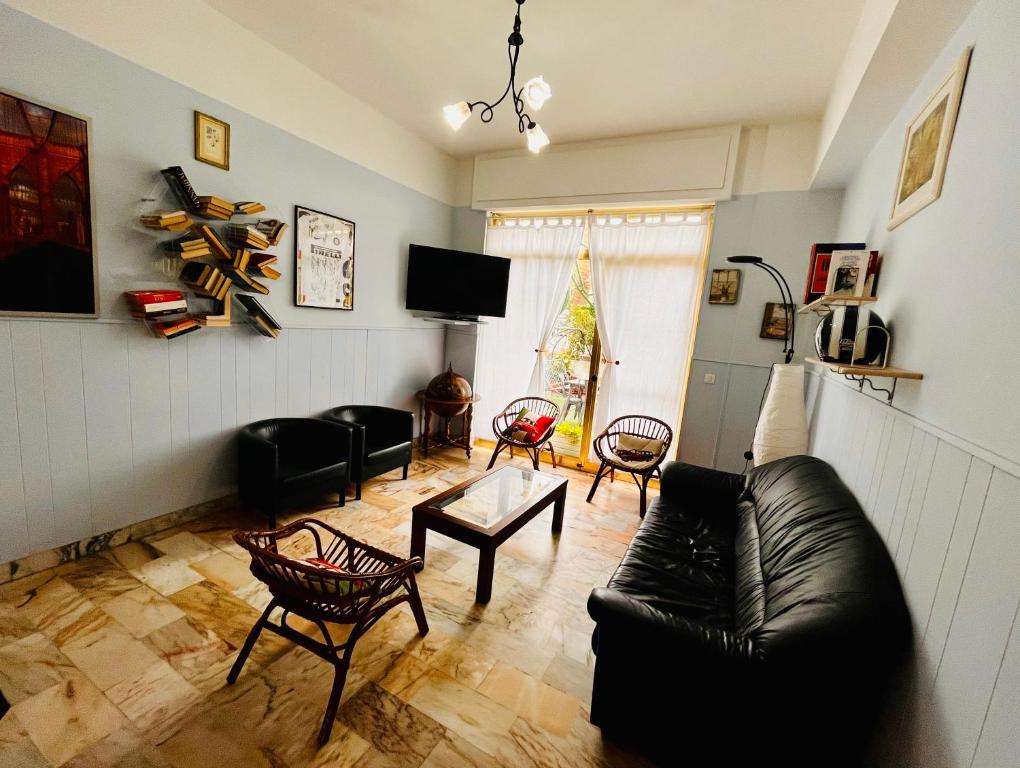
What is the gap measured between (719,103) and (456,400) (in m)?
3.21

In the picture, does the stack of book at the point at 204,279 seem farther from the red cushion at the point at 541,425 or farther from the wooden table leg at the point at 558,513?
the red cushion at the point at 541,425

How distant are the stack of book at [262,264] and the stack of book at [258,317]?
0.60ft

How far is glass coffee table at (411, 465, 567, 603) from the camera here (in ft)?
7.38

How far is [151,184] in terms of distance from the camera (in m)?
2.44

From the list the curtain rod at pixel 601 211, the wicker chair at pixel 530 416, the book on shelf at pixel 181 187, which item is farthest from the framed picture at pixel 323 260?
the wicker chair at pixel 530 416

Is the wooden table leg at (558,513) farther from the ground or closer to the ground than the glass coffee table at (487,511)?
closer to the ground

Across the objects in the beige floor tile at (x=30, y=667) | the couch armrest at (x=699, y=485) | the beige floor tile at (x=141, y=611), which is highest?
the couch armrest at (x=699, y=485)

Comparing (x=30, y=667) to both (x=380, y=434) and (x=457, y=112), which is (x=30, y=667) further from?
(x=457, y=112)

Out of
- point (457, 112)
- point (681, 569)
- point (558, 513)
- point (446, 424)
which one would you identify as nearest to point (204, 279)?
point (457, 112)

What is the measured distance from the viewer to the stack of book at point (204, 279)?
2.61m

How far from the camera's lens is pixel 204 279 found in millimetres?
2600

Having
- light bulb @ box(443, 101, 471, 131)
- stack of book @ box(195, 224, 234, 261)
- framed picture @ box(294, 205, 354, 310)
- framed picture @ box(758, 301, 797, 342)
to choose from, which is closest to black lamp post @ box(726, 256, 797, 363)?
framed picture @ box(758, 301, 797, 342)

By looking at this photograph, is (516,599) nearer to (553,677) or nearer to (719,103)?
(553,677)

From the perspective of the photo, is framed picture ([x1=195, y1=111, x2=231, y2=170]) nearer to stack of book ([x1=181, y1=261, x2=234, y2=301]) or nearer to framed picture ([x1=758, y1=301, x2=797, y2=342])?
stack of book ([x1=181, y1=261, x2=234, y2=301])
